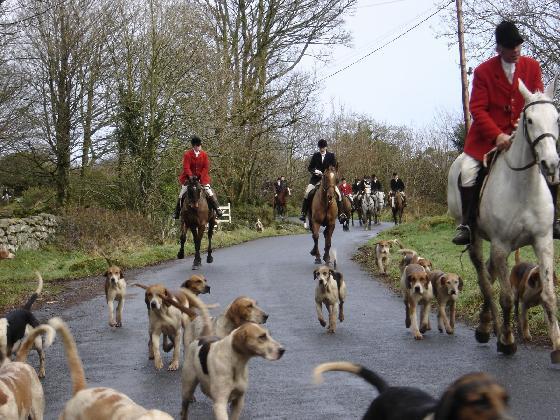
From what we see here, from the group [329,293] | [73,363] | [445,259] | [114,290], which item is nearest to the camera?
[73,363]

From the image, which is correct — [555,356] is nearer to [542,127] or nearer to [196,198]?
[542,127]

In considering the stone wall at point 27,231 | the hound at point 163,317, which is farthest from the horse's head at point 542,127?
the stone wall at point 27,231

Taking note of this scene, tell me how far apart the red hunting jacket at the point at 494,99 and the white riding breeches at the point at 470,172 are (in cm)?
8

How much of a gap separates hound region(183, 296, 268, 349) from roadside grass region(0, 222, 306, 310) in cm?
594

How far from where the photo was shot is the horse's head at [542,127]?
21.0 ft

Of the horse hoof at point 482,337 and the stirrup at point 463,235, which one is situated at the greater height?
the stirrup at point 463,235

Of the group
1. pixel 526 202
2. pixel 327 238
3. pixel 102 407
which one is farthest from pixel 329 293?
pixel 327 238

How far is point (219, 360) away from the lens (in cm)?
541

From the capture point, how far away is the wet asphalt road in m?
5.89

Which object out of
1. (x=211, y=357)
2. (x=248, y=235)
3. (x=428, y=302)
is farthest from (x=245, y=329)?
(x=248, y=235)

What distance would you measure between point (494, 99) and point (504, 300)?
202 cm

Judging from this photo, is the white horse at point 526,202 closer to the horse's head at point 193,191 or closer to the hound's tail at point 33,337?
the hound's tail at point 33,337

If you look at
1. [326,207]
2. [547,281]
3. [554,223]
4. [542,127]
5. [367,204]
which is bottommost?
[547,281]

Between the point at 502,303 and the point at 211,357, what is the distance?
122 inches
